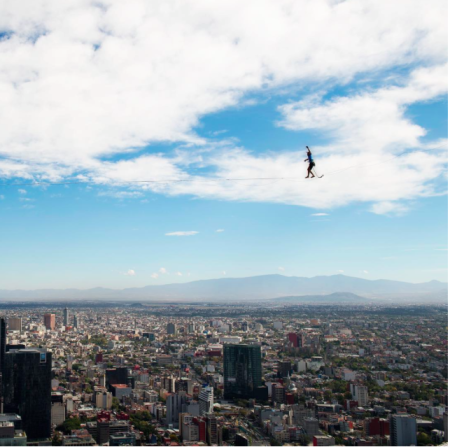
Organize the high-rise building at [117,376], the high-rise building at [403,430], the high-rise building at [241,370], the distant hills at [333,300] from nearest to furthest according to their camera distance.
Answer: the high-rise building at [403,430]
the high-rise building at [241,370]
the high-rise building at [117,376]
the distant hills at [333,300]

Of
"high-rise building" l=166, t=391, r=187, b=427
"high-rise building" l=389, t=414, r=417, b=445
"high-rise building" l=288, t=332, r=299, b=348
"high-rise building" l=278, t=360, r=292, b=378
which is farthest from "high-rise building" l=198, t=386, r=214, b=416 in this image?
"high-rise building" l=288, t=332, r=299, b=348

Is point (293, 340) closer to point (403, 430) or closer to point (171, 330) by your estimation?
point (171, 330)

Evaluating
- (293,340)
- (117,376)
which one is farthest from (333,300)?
(117,376)

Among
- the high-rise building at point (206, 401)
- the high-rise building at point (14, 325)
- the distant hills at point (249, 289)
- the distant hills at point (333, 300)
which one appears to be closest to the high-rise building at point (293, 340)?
the high-rise building at point (206, 401)

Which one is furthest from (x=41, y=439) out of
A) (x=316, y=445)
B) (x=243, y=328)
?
(x=243, y=328)

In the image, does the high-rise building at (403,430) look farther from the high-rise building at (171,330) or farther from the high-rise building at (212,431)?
the high-rise building at (171,330)

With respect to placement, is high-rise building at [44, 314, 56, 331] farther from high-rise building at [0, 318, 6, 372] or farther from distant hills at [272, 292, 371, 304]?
distant hills at [272, 292, 371, 304]
